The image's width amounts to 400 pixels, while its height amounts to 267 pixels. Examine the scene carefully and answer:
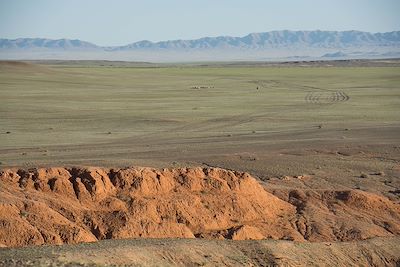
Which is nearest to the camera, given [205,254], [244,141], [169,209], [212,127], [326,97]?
[205,254]

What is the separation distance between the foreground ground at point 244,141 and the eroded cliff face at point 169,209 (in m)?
0.08

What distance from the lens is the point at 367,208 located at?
79.6 feet

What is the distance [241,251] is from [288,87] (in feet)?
260

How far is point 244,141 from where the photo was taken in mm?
43188

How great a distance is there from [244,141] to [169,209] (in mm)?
22637

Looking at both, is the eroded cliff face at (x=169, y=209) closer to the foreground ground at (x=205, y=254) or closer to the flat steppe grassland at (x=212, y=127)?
the foreground ground at (x=205, y=254)

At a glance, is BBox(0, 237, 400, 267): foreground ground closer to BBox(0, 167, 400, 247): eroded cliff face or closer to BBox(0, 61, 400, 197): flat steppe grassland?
BBox(0, 167, 400, 247): eroded cliff face

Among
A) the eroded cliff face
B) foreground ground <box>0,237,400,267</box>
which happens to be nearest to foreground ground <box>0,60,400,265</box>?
the eroded cliff face

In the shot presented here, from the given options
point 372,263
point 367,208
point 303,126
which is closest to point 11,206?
point 372,263

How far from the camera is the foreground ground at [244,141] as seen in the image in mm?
22281

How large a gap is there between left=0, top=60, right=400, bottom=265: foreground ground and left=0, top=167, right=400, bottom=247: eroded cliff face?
3.3 inches

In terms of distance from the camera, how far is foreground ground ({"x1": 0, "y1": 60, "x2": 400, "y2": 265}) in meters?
22.3

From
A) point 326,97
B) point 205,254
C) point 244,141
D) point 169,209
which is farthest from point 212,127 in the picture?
point 205,254

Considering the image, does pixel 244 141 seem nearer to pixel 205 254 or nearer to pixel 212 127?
pixel 212 127
